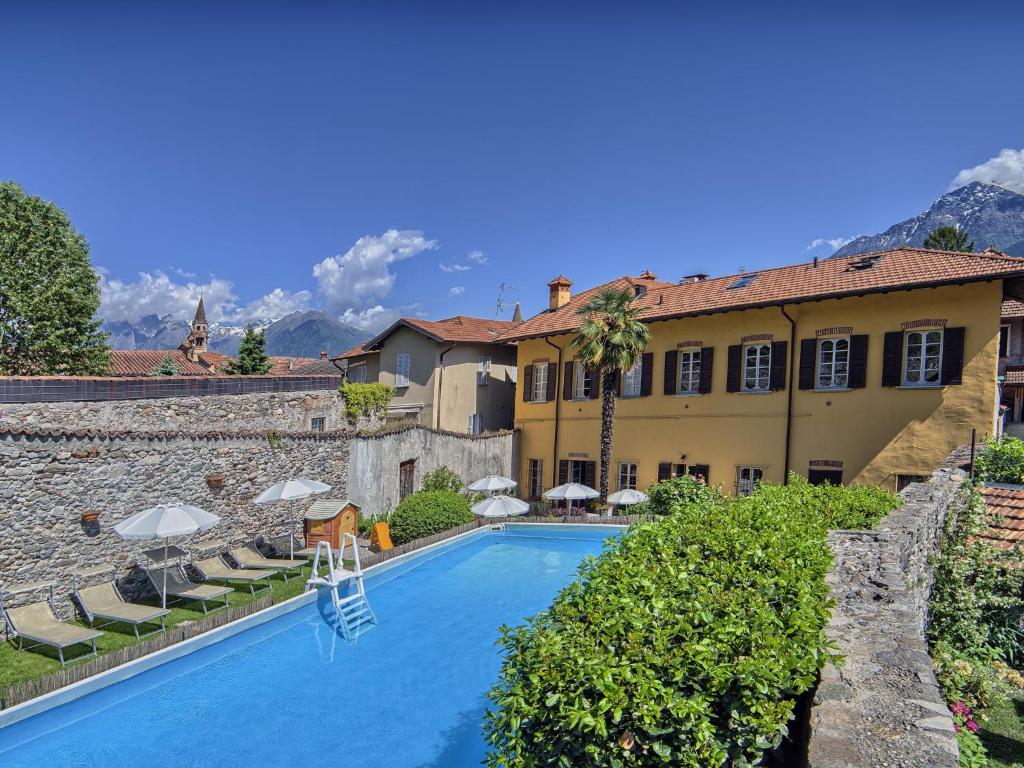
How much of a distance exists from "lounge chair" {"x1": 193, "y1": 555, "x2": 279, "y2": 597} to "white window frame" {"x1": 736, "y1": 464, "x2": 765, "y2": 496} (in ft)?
48.2

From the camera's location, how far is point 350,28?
14.2 m

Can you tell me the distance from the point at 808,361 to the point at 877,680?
1695 centimetres

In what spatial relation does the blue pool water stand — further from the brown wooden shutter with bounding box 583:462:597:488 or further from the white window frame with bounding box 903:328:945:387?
the white window frame with bounding box 903:328:945:387

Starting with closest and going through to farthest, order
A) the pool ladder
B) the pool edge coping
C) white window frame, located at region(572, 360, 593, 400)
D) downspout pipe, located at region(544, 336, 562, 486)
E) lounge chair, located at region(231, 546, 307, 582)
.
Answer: the pool edge coping → the pool ladder → lounge chair, located at region(231, 546, 307, 582) → white window frame, located at region(572, 360, 593, 400) → downspout pipe, located at region(544, 336, 562, 486)

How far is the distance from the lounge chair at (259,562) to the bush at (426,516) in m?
3.38

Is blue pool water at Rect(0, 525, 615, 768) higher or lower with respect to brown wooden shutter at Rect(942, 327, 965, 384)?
lower

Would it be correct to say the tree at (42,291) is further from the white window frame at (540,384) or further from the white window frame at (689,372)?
the white window frame at (689,372)

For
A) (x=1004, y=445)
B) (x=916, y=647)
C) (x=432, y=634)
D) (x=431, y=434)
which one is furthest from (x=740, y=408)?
(x=916, y=647)

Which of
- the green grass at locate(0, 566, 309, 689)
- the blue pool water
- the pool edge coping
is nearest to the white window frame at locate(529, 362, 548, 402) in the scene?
the pool edge coping

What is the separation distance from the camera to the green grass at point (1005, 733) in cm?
575

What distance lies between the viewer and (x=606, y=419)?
21031mm

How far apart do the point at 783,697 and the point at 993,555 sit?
300 inches

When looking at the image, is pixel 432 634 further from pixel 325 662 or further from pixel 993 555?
pixel 993 555

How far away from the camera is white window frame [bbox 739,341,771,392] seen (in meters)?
19.6
